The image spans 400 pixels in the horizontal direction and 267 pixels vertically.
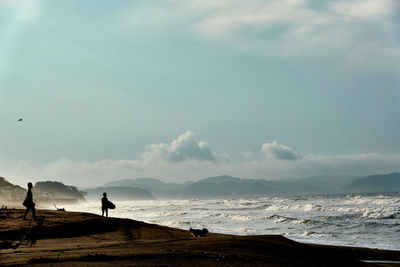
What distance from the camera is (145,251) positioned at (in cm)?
877

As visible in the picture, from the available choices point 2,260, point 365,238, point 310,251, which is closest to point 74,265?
point 2,260

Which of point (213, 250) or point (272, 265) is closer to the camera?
point (272, 265)

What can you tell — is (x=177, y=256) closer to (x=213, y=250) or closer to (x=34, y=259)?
(x=213, y=250)

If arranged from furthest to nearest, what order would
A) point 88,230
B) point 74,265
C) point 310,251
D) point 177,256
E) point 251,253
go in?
point 88,230 → point 310,251 → point 251,253 → point 177,256 → point 74,265

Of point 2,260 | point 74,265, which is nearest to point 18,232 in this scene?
point 2,260

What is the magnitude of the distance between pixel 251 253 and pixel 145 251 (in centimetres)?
230

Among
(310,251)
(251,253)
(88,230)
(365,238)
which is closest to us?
(251,253)

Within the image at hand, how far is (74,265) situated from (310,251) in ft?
21.9

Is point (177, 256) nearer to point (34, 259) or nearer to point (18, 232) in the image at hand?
point (34, 259)

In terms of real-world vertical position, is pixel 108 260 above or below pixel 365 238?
above

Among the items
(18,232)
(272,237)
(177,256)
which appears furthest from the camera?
(18,232)

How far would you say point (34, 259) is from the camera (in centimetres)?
755

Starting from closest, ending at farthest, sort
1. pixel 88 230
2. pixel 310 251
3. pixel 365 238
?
1. pixel 310 251
2. pixel 88 230
3. pixel 365 238

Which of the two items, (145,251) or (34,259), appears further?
(145,251)
